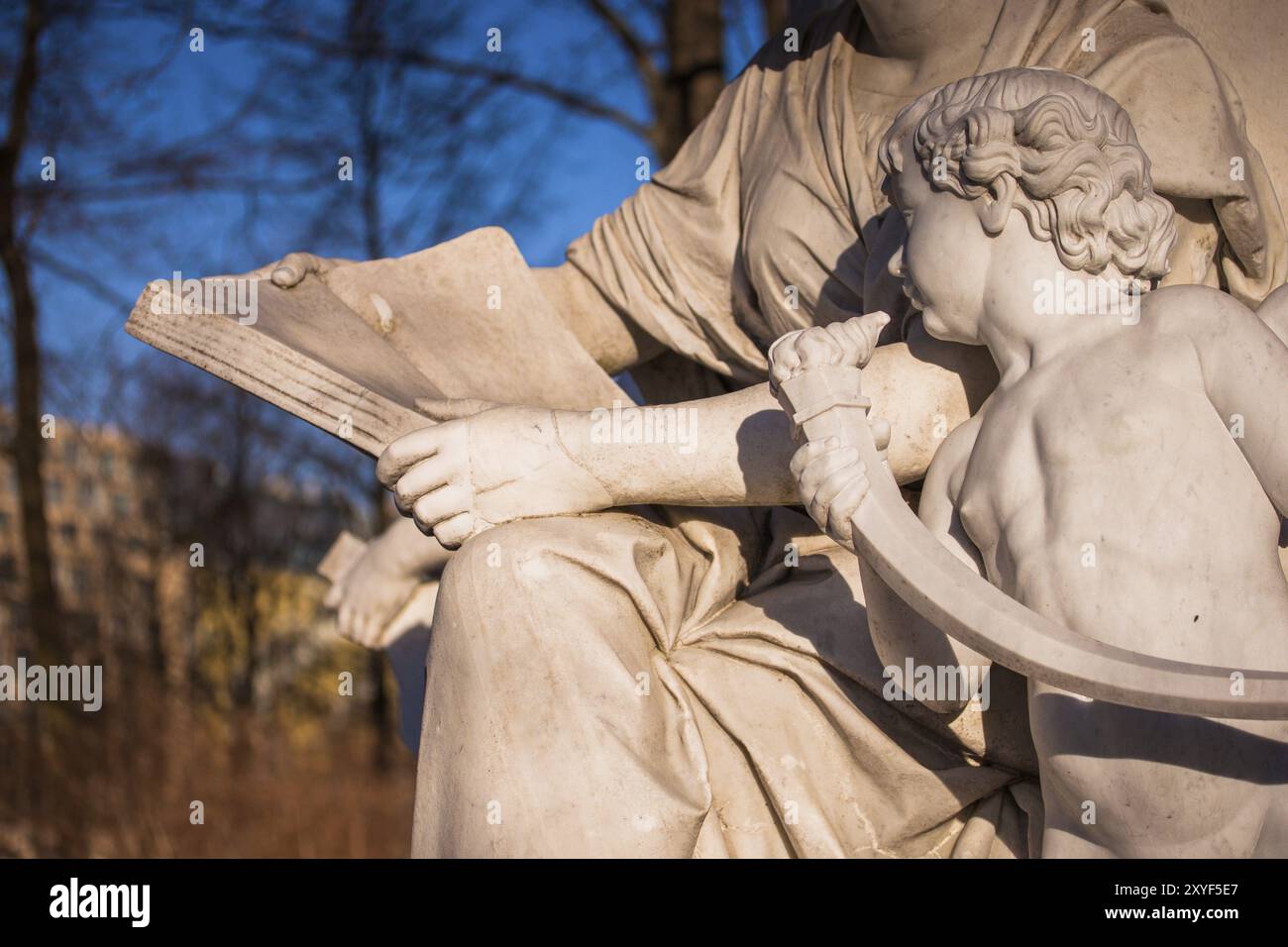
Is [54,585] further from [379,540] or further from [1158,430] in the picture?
[1158,430]

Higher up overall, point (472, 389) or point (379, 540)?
point (472, 389)

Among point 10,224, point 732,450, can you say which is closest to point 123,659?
point 10,224

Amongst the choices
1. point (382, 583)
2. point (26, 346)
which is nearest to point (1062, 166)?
point (382, 583)

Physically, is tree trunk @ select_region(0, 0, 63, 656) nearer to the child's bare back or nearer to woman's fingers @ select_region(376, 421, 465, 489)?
woman's fingers @ select_region(376, 421, 465, 489)

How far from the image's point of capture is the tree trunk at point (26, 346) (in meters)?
8.69

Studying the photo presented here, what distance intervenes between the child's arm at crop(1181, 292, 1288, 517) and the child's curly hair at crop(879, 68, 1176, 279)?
142mm

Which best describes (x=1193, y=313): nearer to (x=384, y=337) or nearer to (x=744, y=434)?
(x=744, y=434)

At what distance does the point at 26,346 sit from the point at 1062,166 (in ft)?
24.8

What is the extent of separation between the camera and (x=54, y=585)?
866 centimetres

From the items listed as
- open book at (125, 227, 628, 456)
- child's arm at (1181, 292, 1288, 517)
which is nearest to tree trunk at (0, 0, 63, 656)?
open book at (125, 227, 628, 456)

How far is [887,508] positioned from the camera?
1956 mm

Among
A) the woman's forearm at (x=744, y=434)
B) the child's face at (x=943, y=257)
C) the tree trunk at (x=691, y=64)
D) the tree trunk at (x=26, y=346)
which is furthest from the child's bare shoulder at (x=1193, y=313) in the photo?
the tree trunk at (x=26, y=346)

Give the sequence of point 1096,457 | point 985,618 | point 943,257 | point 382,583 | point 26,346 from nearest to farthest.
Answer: point 985,618 < point 1096,457 < point 943,257 < point 382,583 < point 26,346

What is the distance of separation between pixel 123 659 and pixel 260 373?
7.07m
